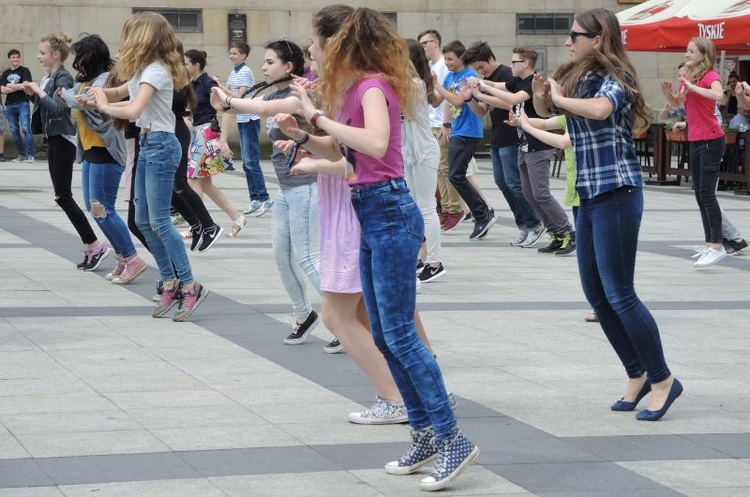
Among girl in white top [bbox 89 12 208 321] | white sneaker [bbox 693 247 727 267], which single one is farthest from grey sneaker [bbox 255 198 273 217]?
girl in white top [bbox 89 12 208 321]

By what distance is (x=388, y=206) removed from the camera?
479 centimetres

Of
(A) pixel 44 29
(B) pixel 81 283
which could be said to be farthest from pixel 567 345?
(A) pixel 44 29

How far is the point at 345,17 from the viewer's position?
508 centimetres

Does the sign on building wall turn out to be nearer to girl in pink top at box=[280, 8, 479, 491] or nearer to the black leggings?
the black leggings

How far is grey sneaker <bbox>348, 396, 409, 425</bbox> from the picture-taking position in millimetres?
5660

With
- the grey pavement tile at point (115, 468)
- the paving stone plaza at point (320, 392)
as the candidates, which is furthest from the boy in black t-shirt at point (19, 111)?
the grey pavement tile at point (115, 468)

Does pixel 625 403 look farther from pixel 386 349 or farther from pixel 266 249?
pixel 266 249

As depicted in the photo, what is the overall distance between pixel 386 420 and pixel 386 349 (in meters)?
0.82

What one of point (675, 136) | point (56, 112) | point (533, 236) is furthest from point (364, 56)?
point (675, 136)

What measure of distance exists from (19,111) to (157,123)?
1617cm

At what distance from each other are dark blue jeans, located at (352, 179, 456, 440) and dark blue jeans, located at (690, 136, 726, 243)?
6748mm

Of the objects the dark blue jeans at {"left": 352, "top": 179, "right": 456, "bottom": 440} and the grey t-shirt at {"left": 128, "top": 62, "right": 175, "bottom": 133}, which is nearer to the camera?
the dark blue jeans at {"left": 352, "top": 179, "right": 456, "bottom": 440}

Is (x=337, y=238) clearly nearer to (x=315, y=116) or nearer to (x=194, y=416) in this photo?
(x=194, y=416)

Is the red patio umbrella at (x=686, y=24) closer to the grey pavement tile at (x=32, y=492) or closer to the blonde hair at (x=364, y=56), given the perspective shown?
the blonde hair at (x=364, y=56)
